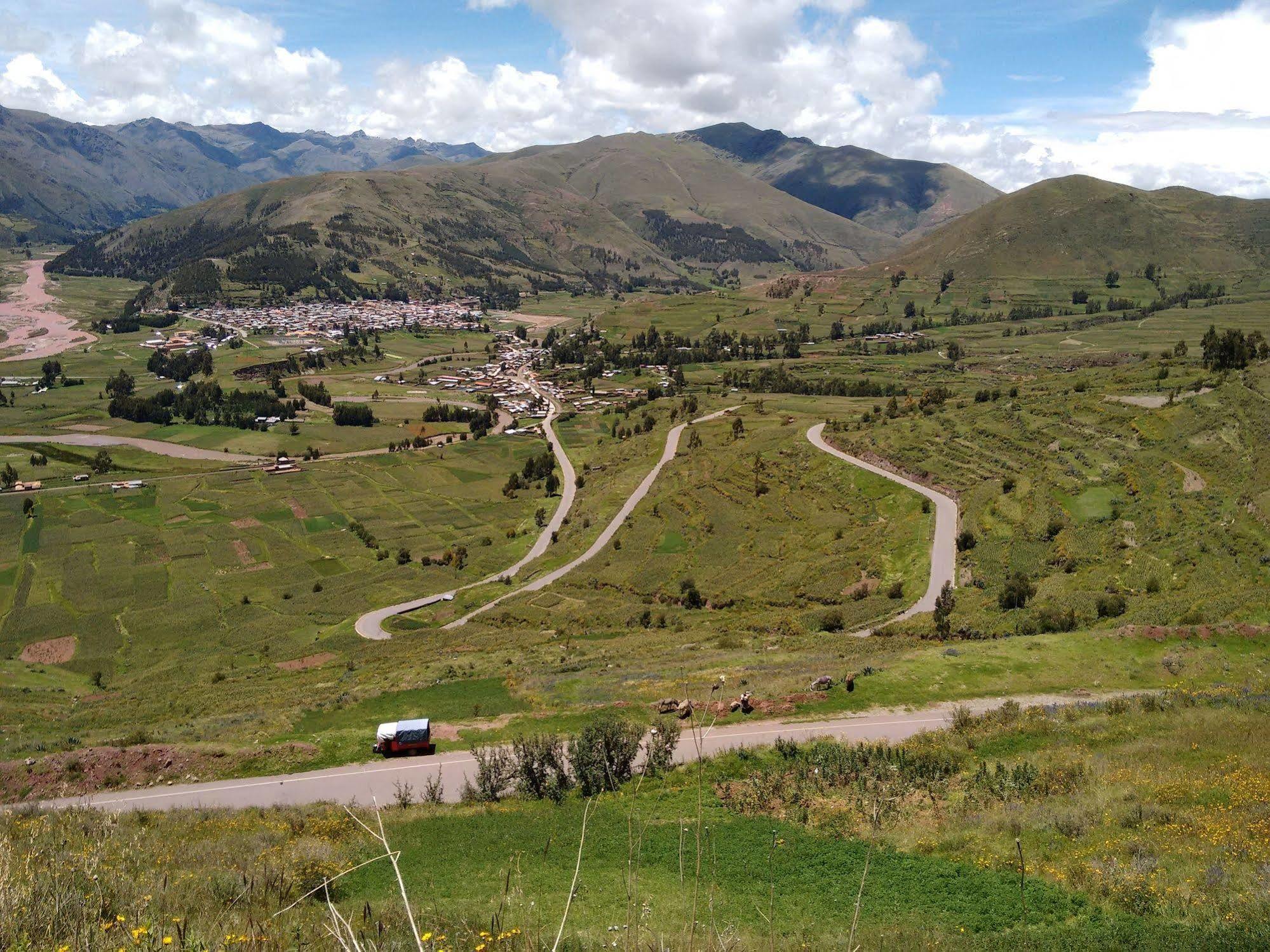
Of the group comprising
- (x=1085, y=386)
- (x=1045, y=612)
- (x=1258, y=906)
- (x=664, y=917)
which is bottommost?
(x=1045, y=612)

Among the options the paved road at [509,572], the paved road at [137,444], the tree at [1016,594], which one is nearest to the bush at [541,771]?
the tree at [1016,594]

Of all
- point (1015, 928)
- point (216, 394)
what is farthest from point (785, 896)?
point (216, 394)

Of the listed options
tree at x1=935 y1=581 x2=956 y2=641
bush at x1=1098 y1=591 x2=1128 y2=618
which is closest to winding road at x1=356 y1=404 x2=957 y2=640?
tree at x1=935 y1=581 x2=956 y2=641

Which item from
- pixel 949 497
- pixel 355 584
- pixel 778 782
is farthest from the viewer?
pixel 355 584

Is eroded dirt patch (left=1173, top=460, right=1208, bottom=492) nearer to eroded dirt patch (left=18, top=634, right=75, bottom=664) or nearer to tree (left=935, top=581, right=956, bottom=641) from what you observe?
tree (left=935, top=581, right=956, bottom=641)

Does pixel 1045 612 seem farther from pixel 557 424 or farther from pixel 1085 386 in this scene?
pixel 557 424
